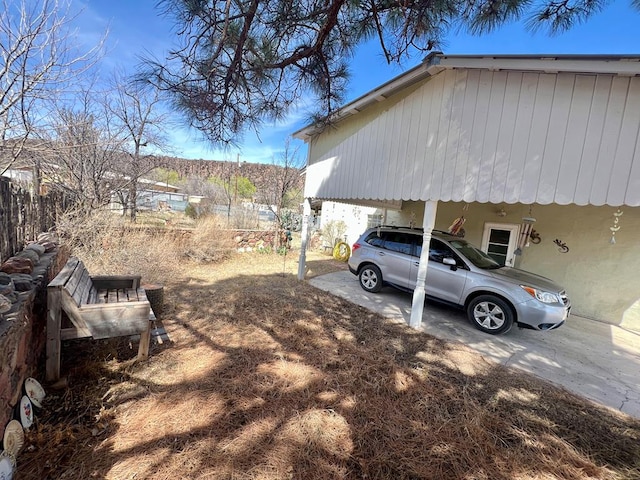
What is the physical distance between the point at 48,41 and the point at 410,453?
620 cm

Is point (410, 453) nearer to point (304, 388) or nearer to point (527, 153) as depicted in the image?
point (304, 388)

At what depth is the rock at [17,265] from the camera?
2.45 m

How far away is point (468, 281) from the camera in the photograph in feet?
15.5

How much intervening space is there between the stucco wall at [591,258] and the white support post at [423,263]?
12.2 feet

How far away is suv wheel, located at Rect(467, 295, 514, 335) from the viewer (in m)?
4.39

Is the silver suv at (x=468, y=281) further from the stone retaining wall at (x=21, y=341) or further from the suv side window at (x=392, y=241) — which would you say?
the stone retaining wall at (x=21, y=341)

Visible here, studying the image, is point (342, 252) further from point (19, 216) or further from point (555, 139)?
point (19, 216)

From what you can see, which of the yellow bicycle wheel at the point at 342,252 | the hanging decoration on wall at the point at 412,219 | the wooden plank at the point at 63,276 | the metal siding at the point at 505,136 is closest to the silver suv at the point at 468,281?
the metal siding at the point at 505,136

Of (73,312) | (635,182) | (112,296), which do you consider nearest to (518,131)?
(635,182)

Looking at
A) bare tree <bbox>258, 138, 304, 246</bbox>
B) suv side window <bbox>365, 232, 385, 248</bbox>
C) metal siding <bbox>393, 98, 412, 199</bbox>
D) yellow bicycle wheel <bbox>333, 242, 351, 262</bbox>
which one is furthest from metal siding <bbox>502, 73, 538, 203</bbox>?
bare tree <bbox>258, 138, 304, 246</bbox>

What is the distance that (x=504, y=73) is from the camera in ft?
11.7

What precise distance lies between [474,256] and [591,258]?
2.82 metres

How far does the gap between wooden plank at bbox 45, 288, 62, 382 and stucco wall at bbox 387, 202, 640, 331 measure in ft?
27.3

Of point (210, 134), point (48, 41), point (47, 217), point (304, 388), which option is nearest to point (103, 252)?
point (47, 217)
